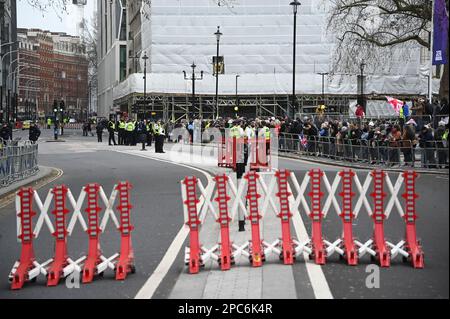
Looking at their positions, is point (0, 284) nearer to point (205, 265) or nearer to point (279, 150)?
point (205, 265)

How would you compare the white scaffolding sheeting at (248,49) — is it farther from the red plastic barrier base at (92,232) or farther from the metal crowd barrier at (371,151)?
the red plastic barrier base at (92,232)

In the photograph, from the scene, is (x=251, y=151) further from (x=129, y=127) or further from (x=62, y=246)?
(x=129, y=127)

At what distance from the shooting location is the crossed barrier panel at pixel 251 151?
25.6 m

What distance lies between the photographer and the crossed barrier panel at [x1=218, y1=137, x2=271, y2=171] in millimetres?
25609

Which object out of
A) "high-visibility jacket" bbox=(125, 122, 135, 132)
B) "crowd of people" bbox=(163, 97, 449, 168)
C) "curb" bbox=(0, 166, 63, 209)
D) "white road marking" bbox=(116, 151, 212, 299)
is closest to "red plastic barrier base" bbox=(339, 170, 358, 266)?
"white road marking" bbox=(116, 151, 212, 299)

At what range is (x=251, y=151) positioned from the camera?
88.4ft

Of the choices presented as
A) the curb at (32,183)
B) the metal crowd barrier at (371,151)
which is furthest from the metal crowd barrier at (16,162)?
the metal crowd barrier at (371,151)

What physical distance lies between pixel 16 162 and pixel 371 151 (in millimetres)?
12988

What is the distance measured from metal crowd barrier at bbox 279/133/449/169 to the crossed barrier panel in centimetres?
420

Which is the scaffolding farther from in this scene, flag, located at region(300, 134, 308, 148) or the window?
the window

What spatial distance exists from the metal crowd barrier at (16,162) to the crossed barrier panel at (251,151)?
648cm
